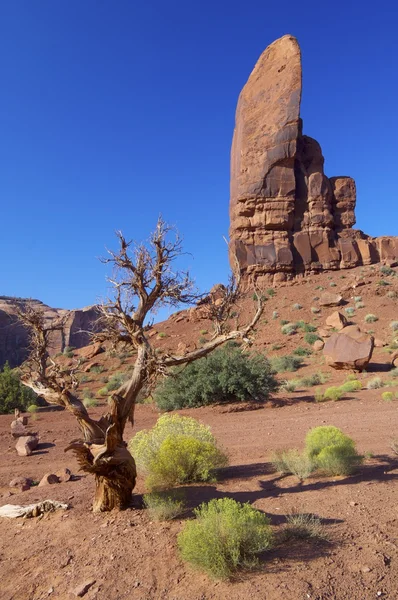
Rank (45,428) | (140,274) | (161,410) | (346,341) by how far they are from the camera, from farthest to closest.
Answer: (346,341) → (161,410) → (45,428) → (140,274)

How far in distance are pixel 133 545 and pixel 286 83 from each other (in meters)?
56.0

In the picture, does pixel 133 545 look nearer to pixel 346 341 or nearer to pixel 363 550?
pixel 363 550

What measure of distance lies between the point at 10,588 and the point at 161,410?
1289cm

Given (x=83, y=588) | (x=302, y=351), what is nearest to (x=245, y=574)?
(x=83, y=588)

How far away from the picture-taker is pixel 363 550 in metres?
4.11

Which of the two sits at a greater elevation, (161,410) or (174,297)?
(174,297)

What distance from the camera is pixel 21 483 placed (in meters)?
7.63

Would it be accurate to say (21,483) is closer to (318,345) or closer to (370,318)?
(318,345)

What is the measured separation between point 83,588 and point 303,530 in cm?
223

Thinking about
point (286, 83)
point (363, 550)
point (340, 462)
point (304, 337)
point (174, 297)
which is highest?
point (286, 83)

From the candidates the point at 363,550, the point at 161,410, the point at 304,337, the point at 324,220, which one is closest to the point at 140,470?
the point at 363,550

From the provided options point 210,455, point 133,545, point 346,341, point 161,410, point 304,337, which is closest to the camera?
point 133,545

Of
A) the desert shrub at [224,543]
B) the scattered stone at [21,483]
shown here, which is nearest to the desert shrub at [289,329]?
the scattered stone at [21,483]

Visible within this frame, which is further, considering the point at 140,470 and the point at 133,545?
the point at 140,470
